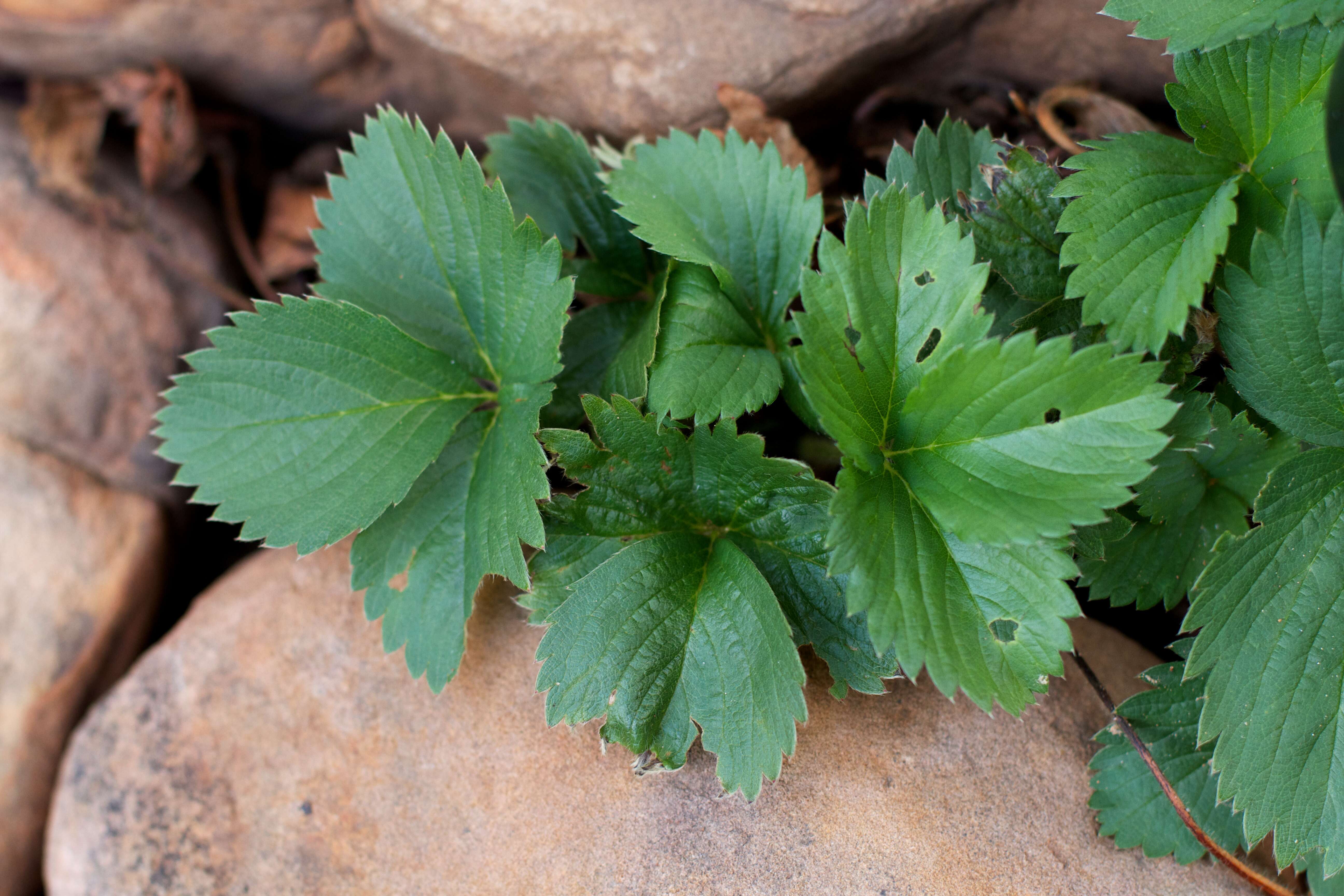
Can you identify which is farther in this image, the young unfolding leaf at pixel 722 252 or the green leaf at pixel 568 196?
the green leaf at pixel 568 196

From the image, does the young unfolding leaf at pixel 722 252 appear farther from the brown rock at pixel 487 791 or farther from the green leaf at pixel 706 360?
the brown rock at pixel 487 791

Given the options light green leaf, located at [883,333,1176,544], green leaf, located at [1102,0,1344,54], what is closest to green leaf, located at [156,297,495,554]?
light green leaf, located at [883,333,1176,544]

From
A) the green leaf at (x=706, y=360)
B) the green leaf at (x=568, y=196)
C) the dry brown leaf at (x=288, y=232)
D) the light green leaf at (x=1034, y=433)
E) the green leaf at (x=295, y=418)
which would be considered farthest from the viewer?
the dry brown leaf at (x=288, y=232)

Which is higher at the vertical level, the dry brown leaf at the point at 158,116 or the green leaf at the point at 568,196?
the green leaf at the point at 568,196

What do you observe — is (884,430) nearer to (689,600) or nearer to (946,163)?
(689,600)

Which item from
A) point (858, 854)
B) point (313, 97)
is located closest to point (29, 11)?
point (313, 97)

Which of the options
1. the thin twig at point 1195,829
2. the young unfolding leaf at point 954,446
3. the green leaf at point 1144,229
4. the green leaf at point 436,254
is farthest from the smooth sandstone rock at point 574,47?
the thin twig at point 1195,829

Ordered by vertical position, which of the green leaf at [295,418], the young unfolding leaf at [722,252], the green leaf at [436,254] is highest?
the young unfolding leaf at [722,252]
